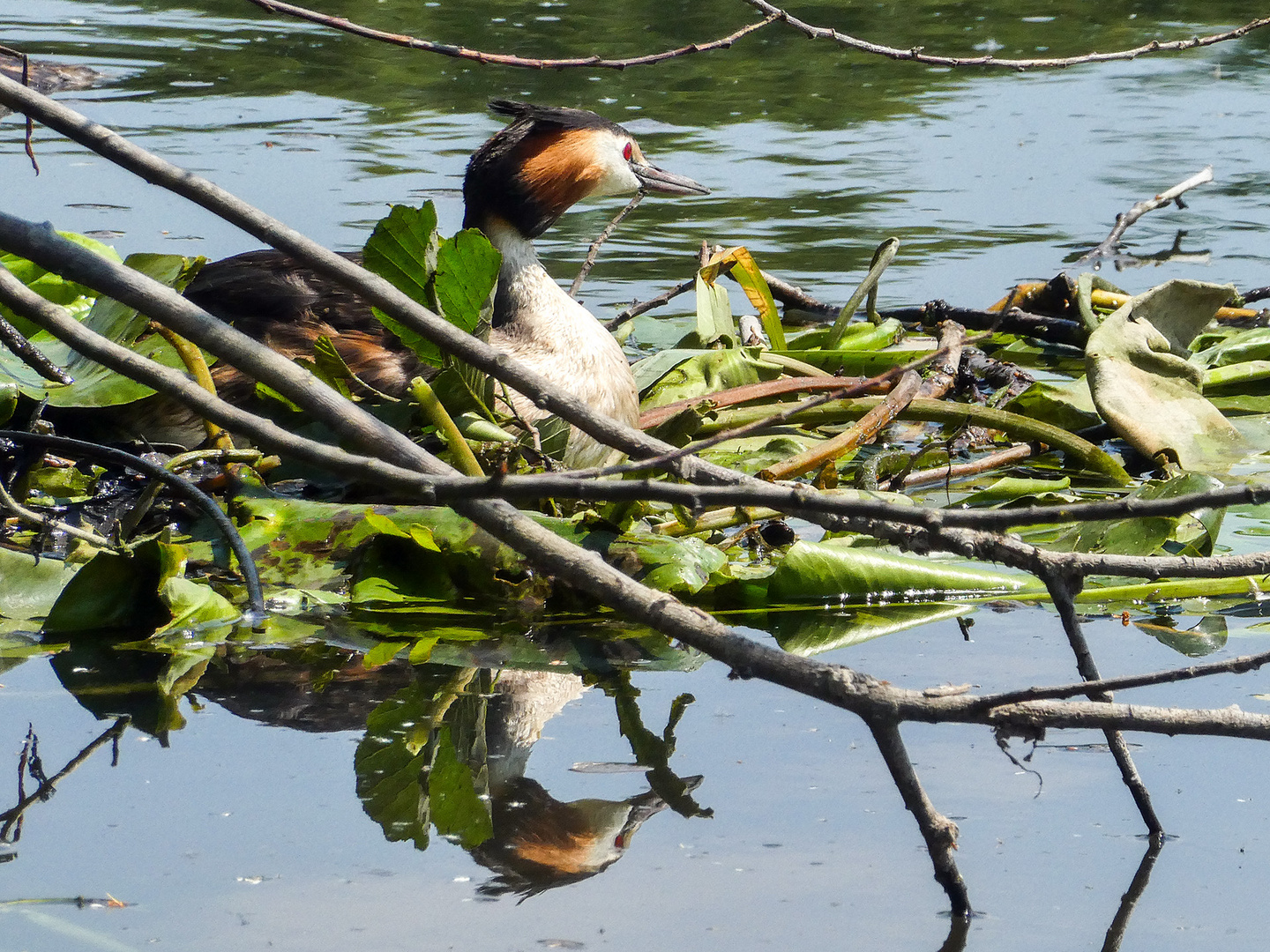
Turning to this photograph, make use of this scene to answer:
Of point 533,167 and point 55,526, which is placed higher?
point 533,167

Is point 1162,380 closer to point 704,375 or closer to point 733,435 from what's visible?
point 704,375

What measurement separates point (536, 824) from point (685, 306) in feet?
12.6

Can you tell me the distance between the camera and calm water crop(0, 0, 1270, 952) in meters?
1.92

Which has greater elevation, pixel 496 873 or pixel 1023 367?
pixel 496 873

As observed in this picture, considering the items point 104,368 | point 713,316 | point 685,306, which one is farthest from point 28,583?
point 685,306

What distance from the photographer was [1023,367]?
202 inches

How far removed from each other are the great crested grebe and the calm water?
0.81 metres

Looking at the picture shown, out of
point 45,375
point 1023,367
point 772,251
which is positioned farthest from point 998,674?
point 772,251

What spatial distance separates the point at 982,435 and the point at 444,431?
1.79 meters

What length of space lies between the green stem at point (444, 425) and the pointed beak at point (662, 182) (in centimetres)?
197

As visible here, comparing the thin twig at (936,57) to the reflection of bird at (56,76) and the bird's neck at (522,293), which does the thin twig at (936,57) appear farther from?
the reflection of bird at (56,76)

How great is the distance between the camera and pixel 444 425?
3.08m

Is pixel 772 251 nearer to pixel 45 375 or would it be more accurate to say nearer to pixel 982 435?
pixel 982 435

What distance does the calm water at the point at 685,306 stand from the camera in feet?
6.29
